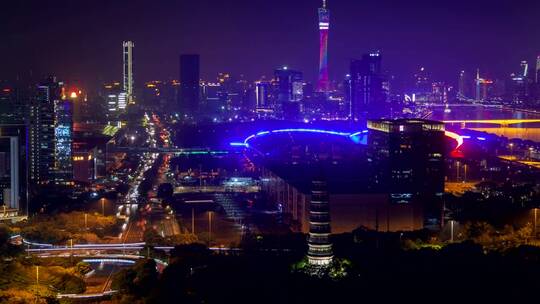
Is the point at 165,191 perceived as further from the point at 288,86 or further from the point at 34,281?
the point at 288,86

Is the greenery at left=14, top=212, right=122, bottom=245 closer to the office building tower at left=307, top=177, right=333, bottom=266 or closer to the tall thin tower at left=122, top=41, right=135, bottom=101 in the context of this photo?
the office building tower at left=307, top=177, right=333, bottom=266

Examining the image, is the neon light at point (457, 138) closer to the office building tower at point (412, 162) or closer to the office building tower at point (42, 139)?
the office building tower at point (412, 162)

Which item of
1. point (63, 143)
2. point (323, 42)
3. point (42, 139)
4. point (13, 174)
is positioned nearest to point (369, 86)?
point (323, 42)

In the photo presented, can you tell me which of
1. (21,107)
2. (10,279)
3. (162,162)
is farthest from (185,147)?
(10,279)

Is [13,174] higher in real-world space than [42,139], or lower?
lower

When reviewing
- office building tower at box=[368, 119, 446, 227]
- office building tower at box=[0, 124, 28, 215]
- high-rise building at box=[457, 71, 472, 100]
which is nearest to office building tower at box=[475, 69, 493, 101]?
high-rise building at box=[457, 71, 472, 100]

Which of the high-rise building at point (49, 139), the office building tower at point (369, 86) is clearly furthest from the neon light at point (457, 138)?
the high-rise building at point (49, 139)
